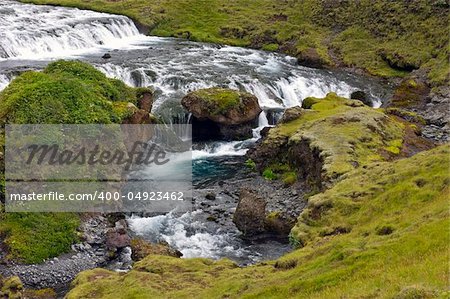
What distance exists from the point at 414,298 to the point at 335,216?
11200 mm

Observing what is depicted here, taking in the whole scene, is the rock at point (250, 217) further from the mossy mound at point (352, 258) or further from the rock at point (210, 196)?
the mossy mound at point (352, 258)

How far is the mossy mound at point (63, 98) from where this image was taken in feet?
104

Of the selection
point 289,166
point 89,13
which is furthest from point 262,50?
point 289,166

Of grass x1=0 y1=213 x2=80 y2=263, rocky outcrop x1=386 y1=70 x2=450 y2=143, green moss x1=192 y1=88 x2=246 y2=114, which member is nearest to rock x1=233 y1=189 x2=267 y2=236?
grass x1=0 y1=213 x2=80 y2=263

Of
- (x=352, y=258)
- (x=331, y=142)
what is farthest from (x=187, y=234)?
(x=352, y=258)

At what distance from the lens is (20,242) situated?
2591 centimetres

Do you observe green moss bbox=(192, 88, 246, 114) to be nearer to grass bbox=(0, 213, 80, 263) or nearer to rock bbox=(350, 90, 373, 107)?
rock bbox=(350, 90, 373, 107)

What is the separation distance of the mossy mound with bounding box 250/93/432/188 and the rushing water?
175 inches

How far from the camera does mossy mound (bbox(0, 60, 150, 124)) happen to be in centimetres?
3155

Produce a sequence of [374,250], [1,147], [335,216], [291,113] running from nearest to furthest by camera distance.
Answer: [374,250] → [335,216] → [1,147] → [291,113]

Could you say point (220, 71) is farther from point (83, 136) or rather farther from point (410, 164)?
point (410, 164)

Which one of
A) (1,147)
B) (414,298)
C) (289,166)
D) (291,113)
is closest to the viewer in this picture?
(414,298)

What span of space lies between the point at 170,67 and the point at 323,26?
105 ft

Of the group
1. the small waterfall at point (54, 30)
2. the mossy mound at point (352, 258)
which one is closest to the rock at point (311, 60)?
the small waterfall at point (54, 30)
